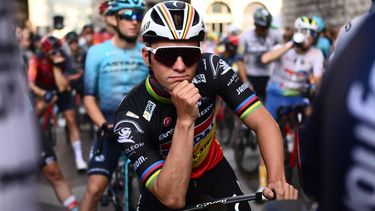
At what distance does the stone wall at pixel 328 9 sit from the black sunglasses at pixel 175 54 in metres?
14.2

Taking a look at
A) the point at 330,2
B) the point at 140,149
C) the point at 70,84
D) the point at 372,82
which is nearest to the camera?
the point at 372,82

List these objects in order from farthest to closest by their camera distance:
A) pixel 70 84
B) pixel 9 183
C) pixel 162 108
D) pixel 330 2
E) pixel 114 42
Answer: pixel 330 2
pixel 70 84
pixel 114 42
pixel 162 108
pixel 9 183

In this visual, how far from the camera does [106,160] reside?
175 inches

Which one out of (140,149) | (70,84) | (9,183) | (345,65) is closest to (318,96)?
(345,65)

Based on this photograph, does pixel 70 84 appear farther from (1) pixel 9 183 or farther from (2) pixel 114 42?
(1) pixel 9 183

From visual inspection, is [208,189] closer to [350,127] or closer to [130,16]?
[350,127]

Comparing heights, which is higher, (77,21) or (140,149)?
(140,149)

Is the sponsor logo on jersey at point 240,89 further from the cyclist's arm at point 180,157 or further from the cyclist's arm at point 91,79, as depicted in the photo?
the cyclist's arm at point 91,79

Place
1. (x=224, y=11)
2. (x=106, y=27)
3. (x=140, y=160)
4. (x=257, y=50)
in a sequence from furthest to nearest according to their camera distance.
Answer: (x=224, y=11), (x=106, y=27), (x=257, y=50), (x=140, y=160)

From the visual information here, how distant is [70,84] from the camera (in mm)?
→ 8094

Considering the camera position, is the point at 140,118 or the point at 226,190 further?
the point at 226,190

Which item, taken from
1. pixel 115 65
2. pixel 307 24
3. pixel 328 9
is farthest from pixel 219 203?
pixel 328 9

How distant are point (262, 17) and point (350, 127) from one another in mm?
7009

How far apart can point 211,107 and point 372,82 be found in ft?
6.12
